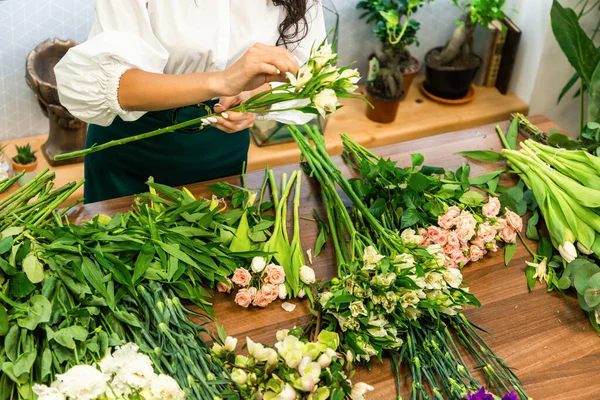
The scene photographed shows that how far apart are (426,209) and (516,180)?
374 mm

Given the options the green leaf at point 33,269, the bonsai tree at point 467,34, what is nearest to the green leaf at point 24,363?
the green leaf at point 33,269

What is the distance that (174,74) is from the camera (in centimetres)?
145

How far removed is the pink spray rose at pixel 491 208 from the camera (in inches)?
57.7

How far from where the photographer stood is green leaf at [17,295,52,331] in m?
1.09

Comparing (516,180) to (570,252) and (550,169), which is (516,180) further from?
(570,252)

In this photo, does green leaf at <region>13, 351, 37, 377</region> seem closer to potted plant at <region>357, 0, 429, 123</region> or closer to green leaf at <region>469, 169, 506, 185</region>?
green leaf at <region>469, 169, 506, 185</region>

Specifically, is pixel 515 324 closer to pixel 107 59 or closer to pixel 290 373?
pixel 290 373

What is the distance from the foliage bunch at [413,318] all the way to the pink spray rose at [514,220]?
12.0 inches

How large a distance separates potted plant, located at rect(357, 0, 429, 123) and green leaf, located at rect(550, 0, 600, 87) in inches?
31.0

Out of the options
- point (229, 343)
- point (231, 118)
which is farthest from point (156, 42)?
point (229, 343)

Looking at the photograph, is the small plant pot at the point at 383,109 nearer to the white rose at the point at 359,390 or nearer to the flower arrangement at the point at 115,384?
the white rose at the point at 359,390

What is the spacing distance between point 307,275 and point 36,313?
1.65 ft

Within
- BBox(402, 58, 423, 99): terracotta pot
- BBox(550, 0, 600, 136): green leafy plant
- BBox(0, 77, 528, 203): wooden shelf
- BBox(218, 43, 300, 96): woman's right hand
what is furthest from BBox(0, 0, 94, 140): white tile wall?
BBox(550, 0, 600, 136): green leafy plant

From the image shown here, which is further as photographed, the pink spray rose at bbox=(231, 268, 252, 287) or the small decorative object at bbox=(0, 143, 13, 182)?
the small decorative object at bbox=(0, 143, 13, 182)
